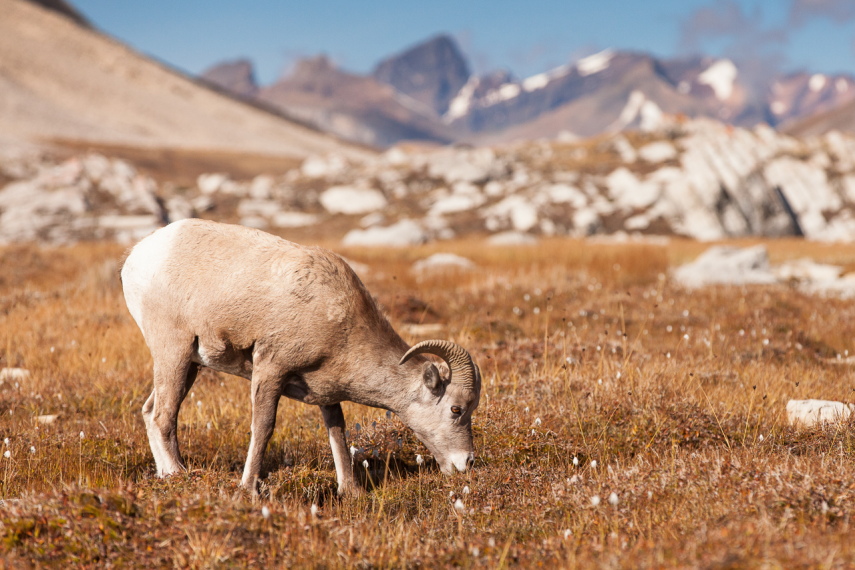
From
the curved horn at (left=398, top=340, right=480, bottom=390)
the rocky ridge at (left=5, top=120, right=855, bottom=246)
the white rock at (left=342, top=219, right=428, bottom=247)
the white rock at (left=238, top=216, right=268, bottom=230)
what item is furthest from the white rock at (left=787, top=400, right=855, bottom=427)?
the white rock at (left=238, top=216, right=268, bottom=230)

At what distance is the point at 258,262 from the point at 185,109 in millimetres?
134690

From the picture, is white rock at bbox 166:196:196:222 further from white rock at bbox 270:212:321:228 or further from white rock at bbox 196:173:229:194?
white rock at bbox 196:173:229:194

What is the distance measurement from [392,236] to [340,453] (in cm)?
2180

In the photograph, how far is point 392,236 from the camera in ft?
90.3

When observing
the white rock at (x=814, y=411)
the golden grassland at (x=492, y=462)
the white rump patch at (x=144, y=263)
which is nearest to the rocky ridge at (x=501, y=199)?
the golden grassland at (x=492, y=462)

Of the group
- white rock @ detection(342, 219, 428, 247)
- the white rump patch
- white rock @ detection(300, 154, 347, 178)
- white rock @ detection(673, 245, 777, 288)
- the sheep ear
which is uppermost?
white rock @ detection(300, 154, 347, 178)

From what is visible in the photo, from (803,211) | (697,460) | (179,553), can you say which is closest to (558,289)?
(697,460)

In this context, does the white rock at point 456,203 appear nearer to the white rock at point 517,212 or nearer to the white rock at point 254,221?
the white rock at point 517,212

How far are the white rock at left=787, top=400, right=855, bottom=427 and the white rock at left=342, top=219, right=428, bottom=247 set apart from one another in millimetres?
20336

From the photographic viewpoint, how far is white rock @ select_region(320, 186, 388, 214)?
3872cm

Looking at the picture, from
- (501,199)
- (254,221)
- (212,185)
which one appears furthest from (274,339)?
(212,185)

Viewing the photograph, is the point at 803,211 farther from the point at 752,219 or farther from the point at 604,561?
the point at 604,561

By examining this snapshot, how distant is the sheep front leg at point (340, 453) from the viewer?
19.5 ft

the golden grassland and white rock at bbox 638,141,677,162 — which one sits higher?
white rock at bbox 638,141,677,162
